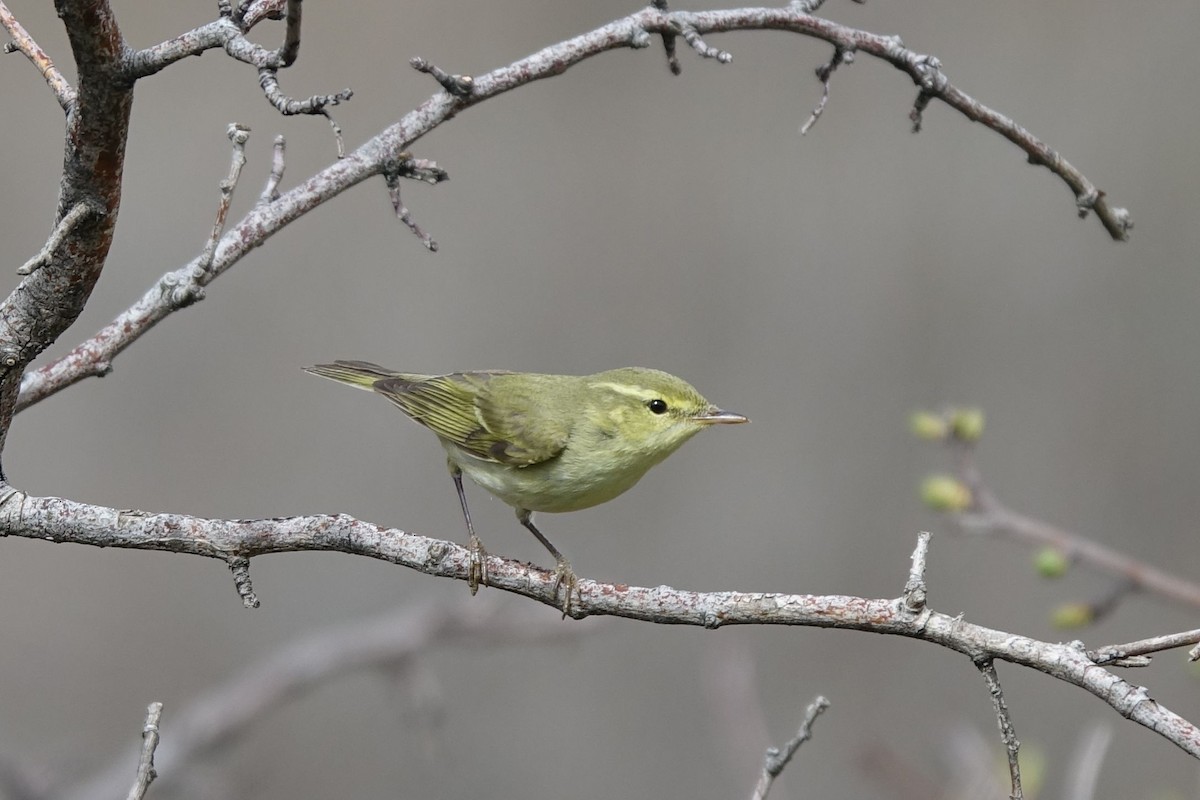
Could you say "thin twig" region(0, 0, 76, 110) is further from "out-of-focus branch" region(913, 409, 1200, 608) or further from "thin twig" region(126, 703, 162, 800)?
"out-of-focus branch" region(913, 409, 1200, 608)

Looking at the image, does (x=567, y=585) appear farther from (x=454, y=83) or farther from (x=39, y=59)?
(x=39, y=59)

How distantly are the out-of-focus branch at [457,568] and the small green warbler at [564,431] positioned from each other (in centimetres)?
110

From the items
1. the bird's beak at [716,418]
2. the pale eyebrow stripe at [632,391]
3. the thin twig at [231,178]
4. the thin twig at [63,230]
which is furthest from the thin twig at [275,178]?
the bird's beak at [716,418]

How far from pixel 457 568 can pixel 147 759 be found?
59cm

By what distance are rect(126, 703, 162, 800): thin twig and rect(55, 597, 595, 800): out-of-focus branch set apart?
1.77m

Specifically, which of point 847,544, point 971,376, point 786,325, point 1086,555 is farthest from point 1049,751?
point 1086,555


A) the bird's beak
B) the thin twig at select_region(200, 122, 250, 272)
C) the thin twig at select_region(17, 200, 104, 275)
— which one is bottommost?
the thin twig at select_region(17, 200, 104, 275)

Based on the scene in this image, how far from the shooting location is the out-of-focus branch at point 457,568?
5.58ft

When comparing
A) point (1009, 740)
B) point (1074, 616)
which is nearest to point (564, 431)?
point (1074, 616)

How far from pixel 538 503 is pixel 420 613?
80cm

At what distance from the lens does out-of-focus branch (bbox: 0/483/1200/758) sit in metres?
1.70

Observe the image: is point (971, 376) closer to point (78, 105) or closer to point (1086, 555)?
point (1086, 555)

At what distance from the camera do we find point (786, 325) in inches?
226

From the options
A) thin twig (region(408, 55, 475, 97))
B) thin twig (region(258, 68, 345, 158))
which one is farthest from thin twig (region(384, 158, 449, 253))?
thin twig (region(258, 68, 345, 158))
